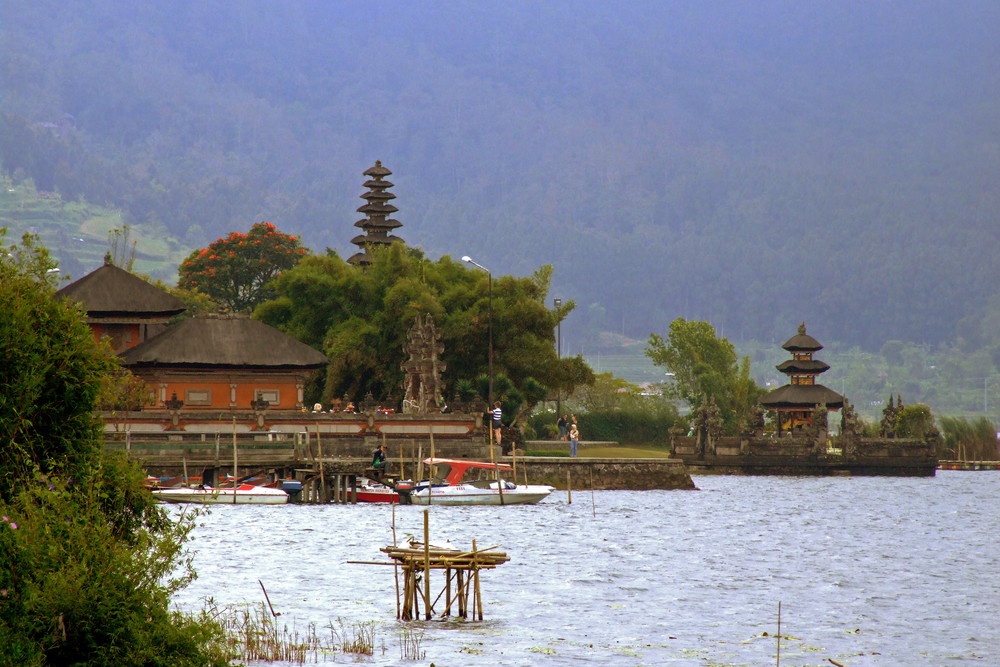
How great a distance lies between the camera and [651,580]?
140 feet

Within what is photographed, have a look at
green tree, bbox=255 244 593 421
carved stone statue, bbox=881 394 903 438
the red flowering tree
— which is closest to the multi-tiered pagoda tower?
the red flowering tree

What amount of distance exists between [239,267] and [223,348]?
41.7 m

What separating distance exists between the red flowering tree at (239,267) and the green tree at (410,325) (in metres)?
26.5

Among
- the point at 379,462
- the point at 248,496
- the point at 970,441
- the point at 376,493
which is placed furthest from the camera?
the point at 970,441

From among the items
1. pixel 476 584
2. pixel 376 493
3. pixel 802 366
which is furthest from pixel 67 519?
pixel 802 366

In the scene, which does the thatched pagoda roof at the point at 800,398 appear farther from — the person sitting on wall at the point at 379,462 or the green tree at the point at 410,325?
the person sitting on wall at the point at 379,462

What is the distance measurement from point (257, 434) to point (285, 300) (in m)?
24.8

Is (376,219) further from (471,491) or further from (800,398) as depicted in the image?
(471,491)

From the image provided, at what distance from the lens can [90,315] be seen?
283 feet

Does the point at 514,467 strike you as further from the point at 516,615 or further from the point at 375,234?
the point at 375,234

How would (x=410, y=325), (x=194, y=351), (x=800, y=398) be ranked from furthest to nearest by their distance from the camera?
(x=800, y=398)
(x=410, y=325)
(x=194, y=351)

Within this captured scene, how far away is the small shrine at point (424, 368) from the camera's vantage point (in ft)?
277

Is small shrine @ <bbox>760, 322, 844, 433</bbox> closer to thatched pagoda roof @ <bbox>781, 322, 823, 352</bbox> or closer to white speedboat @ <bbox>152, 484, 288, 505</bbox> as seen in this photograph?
thatched pagoda roof @ <bbox>781, 322, 823, 352</bbox>

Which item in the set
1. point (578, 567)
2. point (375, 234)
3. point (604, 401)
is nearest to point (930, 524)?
point (578, 567)
